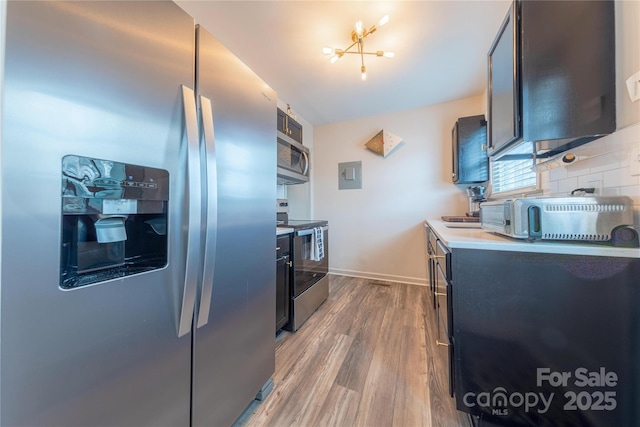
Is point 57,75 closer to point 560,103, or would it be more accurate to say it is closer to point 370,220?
point 560,103

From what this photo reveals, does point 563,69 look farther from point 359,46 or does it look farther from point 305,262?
point 305,262

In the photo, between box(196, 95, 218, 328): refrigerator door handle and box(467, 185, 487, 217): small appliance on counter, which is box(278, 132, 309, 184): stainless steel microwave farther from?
box(467, 185, 487, 217): small appliance on counter

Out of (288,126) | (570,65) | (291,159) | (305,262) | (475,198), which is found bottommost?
(305,262)

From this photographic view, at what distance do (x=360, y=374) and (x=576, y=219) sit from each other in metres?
1.41

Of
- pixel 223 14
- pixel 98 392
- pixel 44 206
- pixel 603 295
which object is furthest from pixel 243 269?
pixel 223 14

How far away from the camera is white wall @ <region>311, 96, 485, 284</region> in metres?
3.05

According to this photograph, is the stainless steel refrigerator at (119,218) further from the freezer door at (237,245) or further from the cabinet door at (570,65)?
the cabinet door at (570,65)

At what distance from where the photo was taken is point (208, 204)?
847 millimetres

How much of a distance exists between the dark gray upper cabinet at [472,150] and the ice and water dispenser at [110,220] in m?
2.78

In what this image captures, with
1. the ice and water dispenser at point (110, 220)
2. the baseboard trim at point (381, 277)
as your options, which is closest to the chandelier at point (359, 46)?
the ice and water dispenser at point (110, 220)

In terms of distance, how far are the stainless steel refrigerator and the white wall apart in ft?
8.67

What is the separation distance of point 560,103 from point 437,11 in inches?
45.1

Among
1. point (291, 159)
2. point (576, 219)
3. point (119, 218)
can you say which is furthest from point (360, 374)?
point (291, 159)

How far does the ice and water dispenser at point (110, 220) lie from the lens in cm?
57
